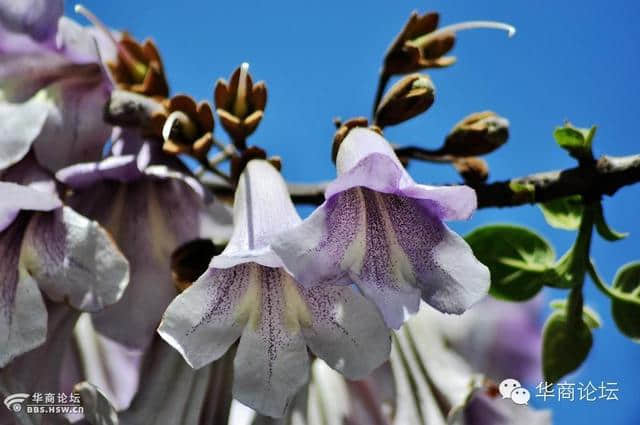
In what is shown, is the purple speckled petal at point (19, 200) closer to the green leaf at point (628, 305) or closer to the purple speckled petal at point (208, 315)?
the purple speckled petal at point (208, 315)

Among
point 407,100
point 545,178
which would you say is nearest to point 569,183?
point 545,178

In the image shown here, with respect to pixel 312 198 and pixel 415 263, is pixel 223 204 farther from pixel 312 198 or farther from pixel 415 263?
pixel 415 263

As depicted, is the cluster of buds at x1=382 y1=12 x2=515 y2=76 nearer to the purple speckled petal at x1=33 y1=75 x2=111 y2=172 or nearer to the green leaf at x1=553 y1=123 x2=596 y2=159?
the green leaf at x1=553 y1=123 x2=596 y2=159

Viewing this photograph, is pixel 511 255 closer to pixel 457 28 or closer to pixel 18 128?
pixel 457 28

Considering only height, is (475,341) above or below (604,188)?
below

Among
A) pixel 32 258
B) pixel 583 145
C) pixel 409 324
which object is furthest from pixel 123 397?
pixel 583 145

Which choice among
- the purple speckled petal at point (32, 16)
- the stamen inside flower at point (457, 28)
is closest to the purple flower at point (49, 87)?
the purple speckled petal at point (32, 16)
